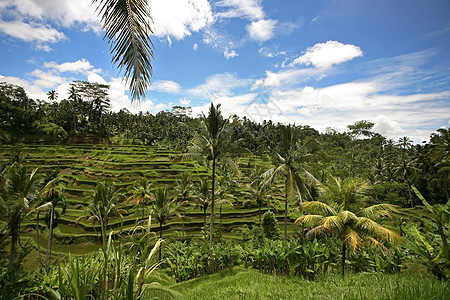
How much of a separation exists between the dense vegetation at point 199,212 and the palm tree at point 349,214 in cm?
5

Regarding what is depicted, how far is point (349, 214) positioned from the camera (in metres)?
7.63

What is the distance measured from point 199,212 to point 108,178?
14190mm

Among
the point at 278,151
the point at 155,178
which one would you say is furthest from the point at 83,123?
the point at 278,151

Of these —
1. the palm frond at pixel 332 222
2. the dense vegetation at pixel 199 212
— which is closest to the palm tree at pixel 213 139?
the dense vegetation at pixel 199 212

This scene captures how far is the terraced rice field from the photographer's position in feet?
67.8

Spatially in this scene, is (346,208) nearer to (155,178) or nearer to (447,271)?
(447,271)

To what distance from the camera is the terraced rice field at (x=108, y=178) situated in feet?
67.8

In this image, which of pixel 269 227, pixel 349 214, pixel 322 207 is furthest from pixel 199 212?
pixel 349 214

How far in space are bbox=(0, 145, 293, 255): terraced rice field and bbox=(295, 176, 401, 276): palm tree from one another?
697 cm

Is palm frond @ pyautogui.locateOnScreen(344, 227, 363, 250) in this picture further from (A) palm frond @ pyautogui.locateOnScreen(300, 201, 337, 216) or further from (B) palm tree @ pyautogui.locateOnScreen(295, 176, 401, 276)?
(A) palm frond @ pyautogui.locateOnScreen(300, 201, 337, 216)

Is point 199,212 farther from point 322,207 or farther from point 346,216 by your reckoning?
point 346,216

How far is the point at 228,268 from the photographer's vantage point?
40.1 ft

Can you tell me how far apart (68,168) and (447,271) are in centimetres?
4175

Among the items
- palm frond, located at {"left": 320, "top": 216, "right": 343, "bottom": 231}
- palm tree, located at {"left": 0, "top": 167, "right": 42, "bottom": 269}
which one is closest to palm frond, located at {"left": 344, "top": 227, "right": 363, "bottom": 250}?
palm frond, located at {"left": 320, "top": 216, "right": 343, "bottom": 231}
